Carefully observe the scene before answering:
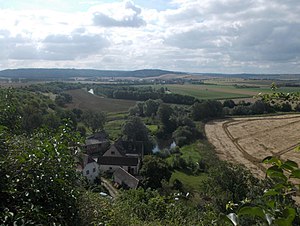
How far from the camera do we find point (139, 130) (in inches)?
1666

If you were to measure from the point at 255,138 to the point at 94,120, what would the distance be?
2481 cm

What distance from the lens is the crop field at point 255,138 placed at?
36375 millimetres

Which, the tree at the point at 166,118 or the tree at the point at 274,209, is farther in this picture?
the tree at the point at 166,118

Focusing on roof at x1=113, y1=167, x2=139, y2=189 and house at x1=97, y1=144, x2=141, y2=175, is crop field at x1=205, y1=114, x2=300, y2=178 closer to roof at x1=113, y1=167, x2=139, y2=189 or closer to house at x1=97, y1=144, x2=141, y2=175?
house at x1=97, y1=144, x2=141, y2=175

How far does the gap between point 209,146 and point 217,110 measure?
2097 centimetres

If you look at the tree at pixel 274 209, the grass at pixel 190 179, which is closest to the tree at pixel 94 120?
the grass at pixel 190 179

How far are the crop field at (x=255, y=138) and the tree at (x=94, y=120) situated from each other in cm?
1708

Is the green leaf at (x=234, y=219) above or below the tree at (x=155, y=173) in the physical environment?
above

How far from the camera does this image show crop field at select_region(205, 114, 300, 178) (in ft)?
119

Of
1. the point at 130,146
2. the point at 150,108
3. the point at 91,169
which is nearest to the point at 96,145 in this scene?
the point at 130,146

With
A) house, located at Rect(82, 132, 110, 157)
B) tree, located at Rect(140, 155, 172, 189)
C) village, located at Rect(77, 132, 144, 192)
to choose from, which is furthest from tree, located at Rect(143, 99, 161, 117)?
tree, located at Rect(140, 155, 172, 189)

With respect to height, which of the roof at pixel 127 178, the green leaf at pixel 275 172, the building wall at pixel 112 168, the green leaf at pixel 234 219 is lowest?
the building wall at pixel 112 168

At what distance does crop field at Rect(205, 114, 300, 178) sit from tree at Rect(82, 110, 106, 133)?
17076mm

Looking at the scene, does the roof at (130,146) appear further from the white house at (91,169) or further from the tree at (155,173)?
the tree at (155,173)
